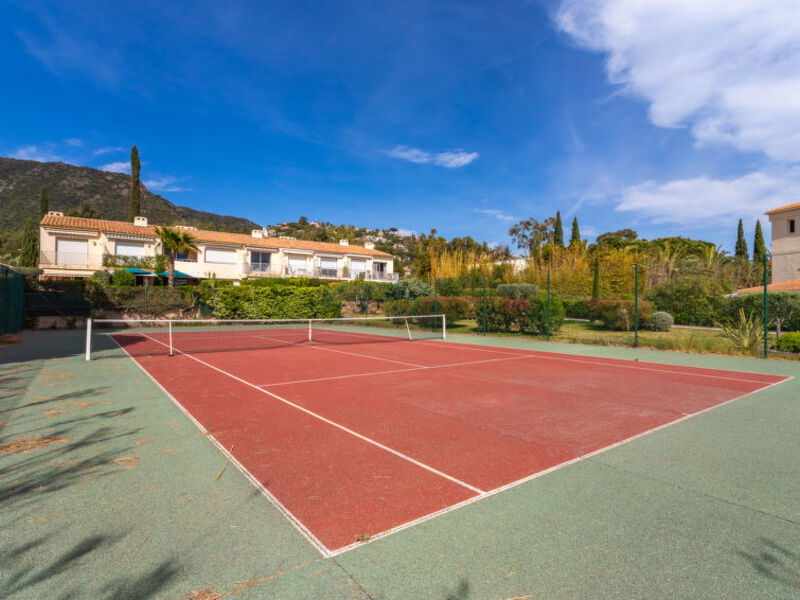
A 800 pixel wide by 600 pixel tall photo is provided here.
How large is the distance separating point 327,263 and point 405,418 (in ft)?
137

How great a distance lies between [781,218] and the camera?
32.8 metres

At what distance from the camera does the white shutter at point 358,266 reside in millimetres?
47125

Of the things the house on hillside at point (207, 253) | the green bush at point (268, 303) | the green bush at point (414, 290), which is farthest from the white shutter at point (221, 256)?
the green bush at point (414, 290)

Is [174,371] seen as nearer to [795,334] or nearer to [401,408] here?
[401,408]

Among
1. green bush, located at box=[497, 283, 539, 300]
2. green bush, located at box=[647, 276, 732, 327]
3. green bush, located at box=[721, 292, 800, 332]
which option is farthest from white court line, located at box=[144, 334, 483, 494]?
green bush, located at box=[497, 283, 539, 300]

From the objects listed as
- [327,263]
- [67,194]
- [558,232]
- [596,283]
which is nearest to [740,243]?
[558,232]

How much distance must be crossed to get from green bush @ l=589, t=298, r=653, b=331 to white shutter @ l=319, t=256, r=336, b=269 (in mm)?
31015

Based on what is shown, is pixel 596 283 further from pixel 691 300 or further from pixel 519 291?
pixel 691 300

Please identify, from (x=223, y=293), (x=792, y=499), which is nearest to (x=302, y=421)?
(x=792, y=499)

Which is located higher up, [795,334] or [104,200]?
[104,200]

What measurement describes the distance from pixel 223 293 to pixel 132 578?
24.1 m

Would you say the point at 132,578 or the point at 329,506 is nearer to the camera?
the point at 132,578

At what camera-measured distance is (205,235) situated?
1548 inches

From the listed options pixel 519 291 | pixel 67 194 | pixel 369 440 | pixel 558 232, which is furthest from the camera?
pixel 67 194
